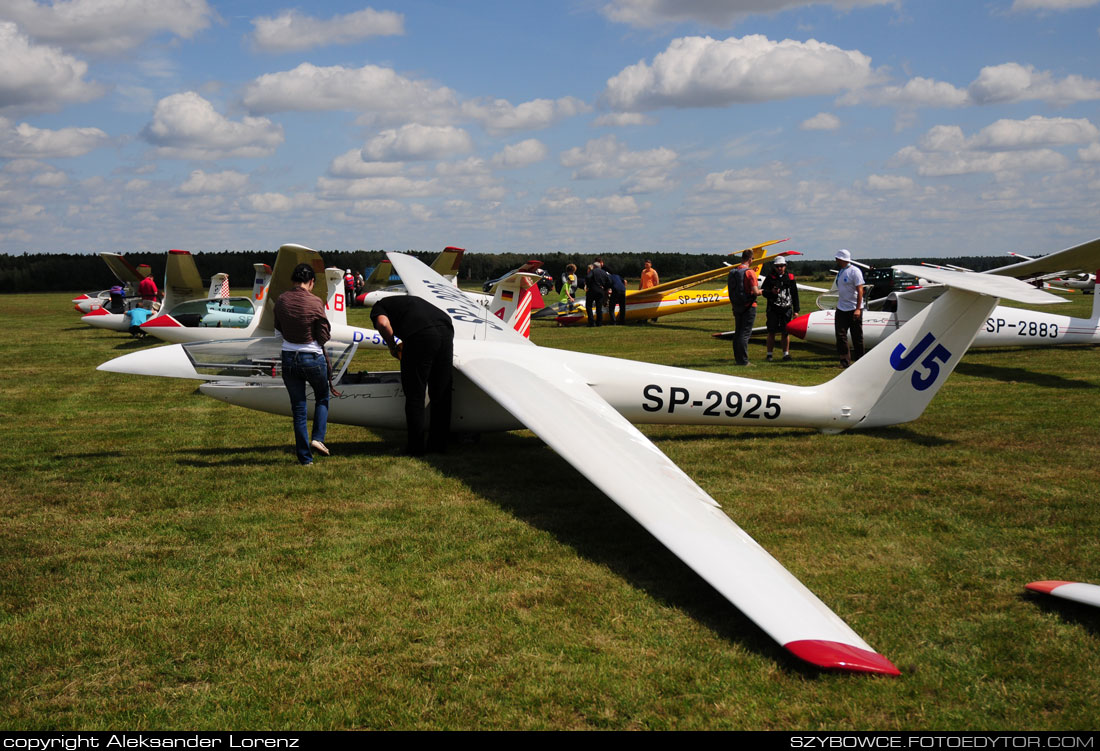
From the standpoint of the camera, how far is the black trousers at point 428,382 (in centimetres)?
752

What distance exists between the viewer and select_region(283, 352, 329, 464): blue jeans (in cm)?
715

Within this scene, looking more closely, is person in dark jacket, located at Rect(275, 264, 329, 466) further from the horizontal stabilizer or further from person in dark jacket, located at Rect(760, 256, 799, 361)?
person in dark jacket, located at Rect(760, 256, 799, 361)

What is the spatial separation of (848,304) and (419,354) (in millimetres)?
9022

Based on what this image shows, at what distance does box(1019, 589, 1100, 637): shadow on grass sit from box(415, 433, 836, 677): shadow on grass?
1.67 m

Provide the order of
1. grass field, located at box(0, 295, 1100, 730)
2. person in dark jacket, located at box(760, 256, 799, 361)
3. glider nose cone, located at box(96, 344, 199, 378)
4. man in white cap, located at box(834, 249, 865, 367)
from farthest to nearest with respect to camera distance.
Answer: person in dark jacket, located at box(760, 256, 799, 361) < man in white cap, located at box(834, 249, 865, 367) < glider nose cone, located at box(96, 344, 199, 378) < grass field, located at box(0, 295, 1100, 730)

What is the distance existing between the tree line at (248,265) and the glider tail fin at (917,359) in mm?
50993

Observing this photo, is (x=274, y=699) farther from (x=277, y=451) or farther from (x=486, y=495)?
(x=277, y=451)

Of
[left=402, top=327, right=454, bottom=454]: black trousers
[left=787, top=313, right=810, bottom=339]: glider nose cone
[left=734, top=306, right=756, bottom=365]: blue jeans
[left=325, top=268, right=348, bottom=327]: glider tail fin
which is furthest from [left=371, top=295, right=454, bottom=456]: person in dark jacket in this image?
[left=325, top=268, right=348, bottom=327]: glider tail fin

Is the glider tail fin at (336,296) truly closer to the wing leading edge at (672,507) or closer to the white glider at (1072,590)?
the wing leading edge at (672,507)

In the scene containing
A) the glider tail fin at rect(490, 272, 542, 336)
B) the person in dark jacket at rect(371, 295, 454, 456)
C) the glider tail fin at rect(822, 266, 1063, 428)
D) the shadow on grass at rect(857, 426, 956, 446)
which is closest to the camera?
the person in dark jacket at rect(371, 295, 454, 456)

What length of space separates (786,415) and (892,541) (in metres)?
3.13

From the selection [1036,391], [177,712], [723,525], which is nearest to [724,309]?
[1036,391]

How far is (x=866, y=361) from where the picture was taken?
8.30m

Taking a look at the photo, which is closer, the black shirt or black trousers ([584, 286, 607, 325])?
the black shirt
